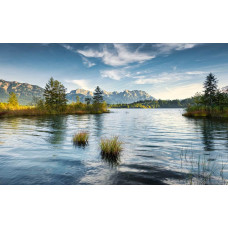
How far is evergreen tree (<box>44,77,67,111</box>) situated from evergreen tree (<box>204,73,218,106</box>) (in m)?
46.7

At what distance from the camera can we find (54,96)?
5334 centimetres

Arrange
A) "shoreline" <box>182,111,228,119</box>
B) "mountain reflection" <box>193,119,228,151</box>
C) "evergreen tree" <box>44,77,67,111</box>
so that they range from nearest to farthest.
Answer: "mountain reflection" <box>193,119,228,151</box> → "shoreline" <box>182,111,228,119</box> → "evergreen tree" <box>44,77,67,111</box>

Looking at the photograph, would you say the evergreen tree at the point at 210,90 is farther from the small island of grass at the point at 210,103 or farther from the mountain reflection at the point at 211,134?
the mountain reflection at the point at 211,134

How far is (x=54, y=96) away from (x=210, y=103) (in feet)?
164

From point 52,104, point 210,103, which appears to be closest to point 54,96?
point 52,104

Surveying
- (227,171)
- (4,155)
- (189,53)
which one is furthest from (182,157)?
(189,53)

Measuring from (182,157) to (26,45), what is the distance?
15.6 meters

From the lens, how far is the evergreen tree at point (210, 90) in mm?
37062

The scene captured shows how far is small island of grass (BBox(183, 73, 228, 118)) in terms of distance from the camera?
32.2m

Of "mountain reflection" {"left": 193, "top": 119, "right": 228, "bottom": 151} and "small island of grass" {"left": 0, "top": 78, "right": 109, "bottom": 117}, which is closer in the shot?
"mountain reflection" {"left": 193, "top": 119, "right": 228, "bottom": 151}

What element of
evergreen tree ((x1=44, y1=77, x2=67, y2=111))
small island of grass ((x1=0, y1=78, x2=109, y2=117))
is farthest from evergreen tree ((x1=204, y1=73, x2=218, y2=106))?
evergreen tree ((x1=44, y1=77, x2=67, y2=111))

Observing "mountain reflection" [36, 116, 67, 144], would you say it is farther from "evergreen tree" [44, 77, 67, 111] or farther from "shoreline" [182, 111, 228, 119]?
"shoreline" [182, 111, 228, 119]

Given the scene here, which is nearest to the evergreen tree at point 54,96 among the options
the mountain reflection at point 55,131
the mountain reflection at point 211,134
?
the mountain reflection at point 55,131

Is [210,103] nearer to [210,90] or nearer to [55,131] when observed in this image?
[210,90]
